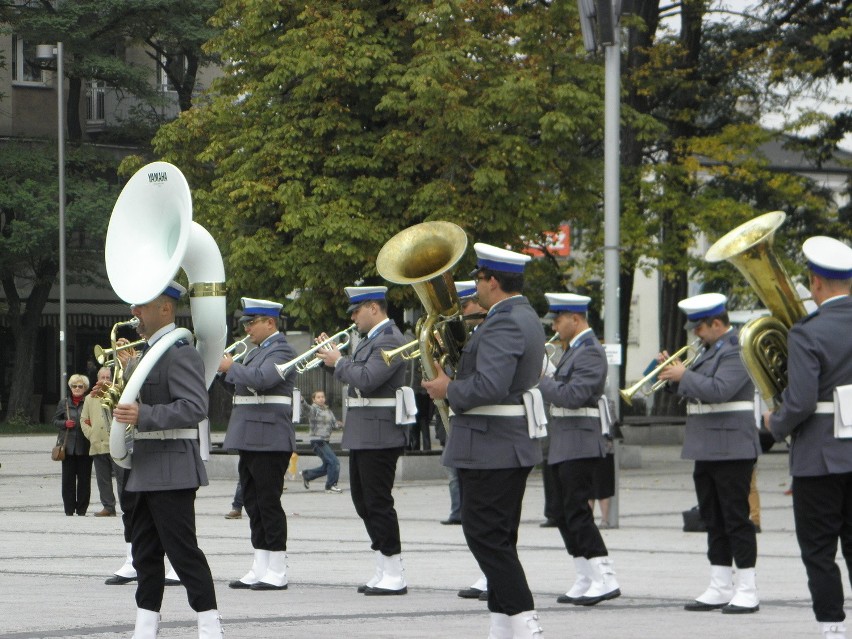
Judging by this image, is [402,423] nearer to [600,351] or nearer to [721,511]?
[600,351]

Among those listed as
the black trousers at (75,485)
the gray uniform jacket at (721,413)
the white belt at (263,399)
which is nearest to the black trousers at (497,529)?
the gray uniform jacket at (721,413)

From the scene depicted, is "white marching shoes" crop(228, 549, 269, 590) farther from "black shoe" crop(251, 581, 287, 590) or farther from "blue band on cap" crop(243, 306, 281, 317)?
"blue band on cap" crop(243, 306, 281, 317)

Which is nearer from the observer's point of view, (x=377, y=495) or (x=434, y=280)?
(x=434, y=280)

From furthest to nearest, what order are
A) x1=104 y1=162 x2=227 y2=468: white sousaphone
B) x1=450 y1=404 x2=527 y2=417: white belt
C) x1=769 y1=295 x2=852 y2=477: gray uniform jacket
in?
x1=450 y1=404 x2=527 y2=417: white belt → x1=104 y1=162 x2=227 y2=468: white sousaphone → x1=769 y1=295 x2=852 y2=477: gray uniform jacket

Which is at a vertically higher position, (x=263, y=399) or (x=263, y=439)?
(x=263, y=399)

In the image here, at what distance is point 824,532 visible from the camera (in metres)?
7.87

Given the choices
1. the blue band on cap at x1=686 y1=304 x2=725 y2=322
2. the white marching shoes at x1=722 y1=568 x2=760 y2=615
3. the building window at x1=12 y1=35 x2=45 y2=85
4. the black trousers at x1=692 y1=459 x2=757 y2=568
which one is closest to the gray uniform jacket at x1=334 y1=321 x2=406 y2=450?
the blue band on cap at x1=686 y1=304 x2=725 y2=322

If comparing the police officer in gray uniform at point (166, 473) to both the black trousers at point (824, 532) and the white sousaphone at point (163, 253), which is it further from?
the black trousers at point (824, 532)

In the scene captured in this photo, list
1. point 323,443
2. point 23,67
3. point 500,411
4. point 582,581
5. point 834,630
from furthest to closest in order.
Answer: point 23,67 → point 323,443 → point 582,581 → point 500,411 → point 834,630

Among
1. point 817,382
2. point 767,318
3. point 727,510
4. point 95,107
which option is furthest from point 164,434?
point 95,107

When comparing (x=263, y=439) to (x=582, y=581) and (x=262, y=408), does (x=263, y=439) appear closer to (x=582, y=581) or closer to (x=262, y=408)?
(x=262, y=408)

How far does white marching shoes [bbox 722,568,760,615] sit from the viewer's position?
1012cm

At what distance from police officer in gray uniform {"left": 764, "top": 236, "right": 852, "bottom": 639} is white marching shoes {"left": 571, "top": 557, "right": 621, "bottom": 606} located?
2.69 m

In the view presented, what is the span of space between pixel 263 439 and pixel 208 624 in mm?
3682
